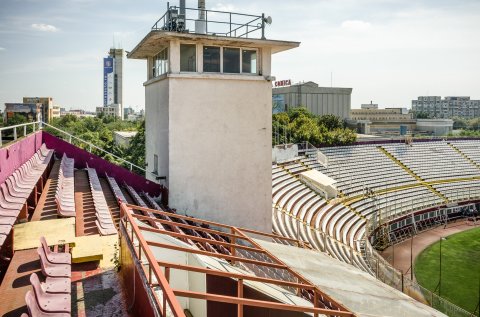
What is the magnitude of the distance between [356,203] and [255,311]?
26.3 m

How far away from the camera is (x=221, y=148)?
47.2 ft

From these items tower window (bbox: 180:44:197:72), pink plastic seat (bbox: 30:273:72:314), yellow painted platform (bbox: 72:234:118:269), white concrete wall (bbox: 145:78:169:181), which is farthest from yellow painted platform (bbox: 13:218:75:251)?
tower window (bbox: 180:44:197:72)

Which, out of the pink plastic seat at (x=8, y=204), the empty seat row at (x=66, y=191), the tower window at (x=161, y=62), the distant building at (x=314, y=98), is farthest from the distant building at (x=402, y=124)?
the pink plastic seat at (x=8, y=204)

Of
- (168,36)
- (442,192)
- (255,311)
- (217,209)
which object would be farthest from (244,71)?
(442,192)

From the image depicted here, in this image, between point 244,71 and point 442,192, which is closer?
point 244,71

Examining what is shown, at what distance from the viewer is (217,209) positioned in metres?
14.5

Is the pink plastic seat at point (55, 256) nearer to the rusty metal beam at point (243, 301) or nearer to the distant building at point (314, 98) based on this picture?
the rusty metal beam at point (243, 301)

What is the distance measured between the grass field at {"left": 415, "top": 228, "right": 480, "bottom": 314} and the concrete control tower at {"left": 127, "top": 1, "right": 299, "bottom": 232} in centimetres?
1292

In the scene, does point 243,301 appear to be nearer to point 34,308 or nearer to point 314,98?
point 34,308

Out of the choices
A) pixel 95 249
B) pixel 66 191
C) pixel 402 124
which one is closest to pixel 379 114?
pixel 402 124

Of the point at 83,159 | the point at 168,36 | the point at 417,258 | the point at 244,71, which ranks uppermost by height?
the point at 168,36

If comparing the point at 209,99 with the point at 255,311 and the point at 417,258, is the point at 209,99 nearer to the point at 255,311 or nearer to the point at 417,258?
the point at 255,311

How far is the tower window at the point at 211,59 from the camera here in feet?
46.0

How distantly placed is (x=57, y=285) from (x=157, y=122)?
34.6ft
